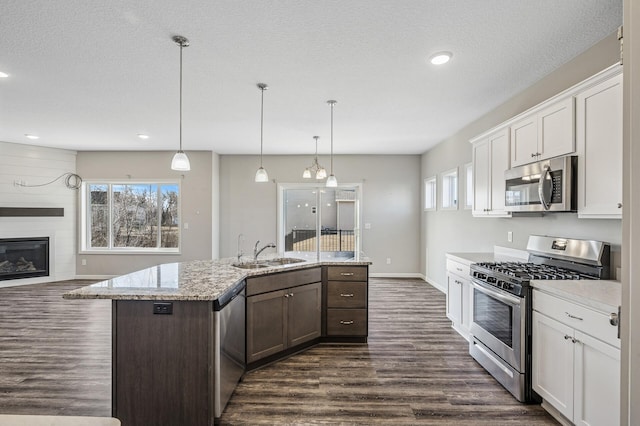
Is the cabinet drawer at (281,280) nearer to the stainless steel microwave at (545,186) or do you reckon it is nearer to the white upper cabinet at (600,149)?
the stainless steel microwave at (545,186)

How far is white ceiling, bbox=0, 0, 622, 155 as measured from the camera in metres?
2.09

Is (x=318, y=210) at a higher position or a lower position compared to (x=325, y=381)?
higher

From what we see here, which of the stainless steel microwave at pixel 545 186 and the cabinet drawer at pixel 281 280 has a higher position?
the stainless steel microwave at pixel 545 186

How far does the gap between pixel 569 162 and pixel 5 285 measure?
8417mm

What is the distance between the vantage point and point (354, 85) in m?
3.28

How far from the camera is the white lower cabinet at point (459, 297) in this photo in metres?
3.39

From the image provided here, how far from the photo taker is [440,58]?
2.67 metres

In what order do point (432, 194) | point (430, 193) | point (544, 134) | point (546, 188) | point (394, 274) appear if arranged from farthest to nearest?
1. point (394, 274)
2. point (430, 193)
3. point (432, 194)
4. point (544, 134)
5. point (546, 188)

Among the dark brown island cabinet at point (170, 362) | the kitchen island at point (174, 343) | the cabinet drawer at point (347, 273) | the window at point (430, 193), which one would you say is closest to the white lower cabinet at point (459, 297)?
the cabinet drawer at point (347, 273)

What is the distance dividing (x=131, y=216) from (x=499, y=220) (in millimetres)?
6788

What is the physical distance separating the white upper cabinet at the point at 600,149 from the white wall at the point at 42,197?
26.7ft

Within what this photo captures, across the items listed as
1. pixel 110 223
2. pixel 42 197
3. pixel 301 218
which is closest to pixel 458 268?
pixel 301 218

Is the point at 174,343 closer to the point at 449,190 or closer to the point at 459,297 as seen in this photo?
the point at 459,297

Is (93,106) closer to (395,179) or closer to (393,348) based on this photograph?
(393,348)
